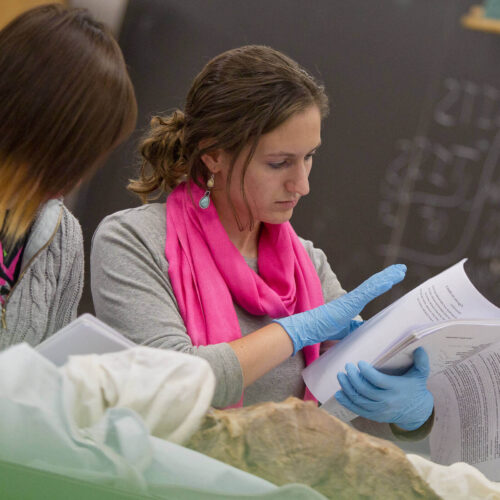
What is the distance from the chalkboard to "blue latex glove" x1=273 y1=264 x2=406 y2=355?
1.32 m

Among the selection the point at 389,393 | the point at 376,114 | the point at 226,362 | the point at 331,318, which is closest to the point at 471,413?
the point at 389,393

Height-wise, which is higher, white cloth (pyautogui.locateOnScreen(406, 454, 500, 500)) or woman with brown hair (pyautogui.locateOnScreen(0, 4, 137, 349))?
woman with brown hair (pyautogui.locateOnScreen(0, 4, 137, 349))

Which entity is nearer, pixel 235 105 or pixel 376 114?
pixel 235 105

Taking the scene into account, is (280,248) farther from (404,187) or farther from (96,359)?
(404,187)

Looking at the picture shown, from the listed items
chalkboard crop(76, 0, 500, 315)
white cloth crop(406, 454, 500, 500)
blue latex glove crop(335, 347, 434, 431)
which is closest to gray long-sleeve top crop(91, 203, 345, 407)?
blue latex glove crop(335, 347, 434, 431)

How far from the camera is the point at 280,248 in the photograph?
1330 millimetres

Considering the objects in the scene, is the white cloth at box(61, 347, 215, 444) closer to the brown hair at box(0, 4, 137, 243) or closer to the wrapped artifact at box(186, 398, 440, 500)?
the wrapped artifact at box(186, 398, 440, 500)

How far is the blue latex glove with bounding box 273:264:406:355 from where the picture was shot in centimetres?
113

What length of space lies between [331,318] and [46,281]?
0.48 metres

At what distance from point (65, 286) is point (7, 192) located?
0.33m

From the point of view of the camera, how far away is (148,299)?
109cm

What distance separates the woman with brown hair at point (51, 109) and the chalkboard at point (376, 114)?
1.57 meters

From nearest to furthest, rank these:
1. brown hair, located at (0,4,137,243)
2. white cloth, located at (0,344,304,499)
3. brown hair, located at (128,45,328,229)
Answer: white cloth, located at (0,344,304,499)
brown hair, located at (0,4,137,243)
brown hair, located at (128,45,328,229)

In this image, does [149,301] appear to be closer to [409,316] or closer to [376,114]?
[409,316]
